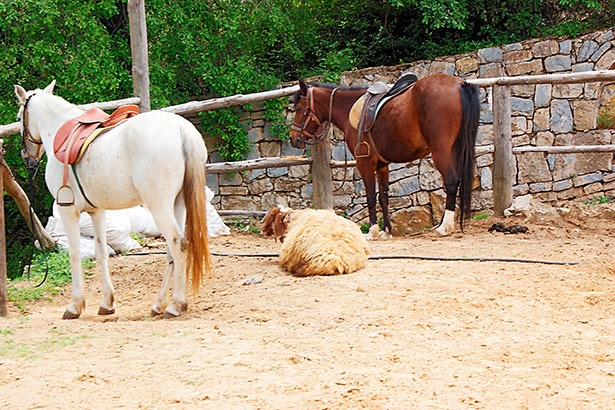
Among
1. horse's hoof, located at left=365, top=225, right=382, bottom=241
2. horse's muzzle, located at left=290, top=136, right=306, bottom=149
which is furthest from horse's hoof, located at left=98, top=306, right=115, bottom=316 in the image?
horse's muzzle, located at left=290, top=136, right=306, bottom=149

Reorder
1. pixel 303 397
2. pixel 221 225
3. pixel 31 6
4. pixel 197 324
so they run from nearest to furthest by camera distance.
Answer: pixel 303 397 → pixel 197 324 → pixel 221 225 → pixel 31 6

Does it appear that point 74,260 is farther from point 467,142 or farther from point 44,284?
point 467,142

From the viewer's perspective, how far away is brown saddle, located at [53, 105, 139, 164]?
198 inches

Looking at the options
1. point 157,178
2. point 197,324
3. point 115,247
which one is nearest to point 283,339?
point 197,324

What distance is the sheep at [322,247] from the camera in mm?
5328

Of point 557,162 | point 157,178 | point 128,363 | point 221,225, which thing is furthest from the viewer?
point 557,162

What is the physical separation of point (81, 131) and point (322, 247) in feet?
6.10

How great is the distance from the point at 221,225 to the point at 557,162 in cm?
513

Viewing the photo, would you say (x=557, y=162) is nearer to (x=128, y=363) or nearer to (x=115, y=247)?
(x=115, y=247)

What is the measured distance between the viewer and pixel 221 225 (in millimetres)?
8680

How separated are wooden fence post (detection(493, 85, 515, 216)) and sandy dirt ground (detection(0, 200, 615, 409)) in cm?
218

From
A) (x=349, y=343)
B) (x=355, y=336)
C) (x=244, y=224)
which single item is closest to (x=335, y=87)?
(x=244, y=224)

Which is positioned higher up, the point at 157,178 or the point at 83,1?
the point at 83,1

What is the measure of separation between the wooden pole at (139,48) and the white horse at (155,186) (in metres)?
3.24
